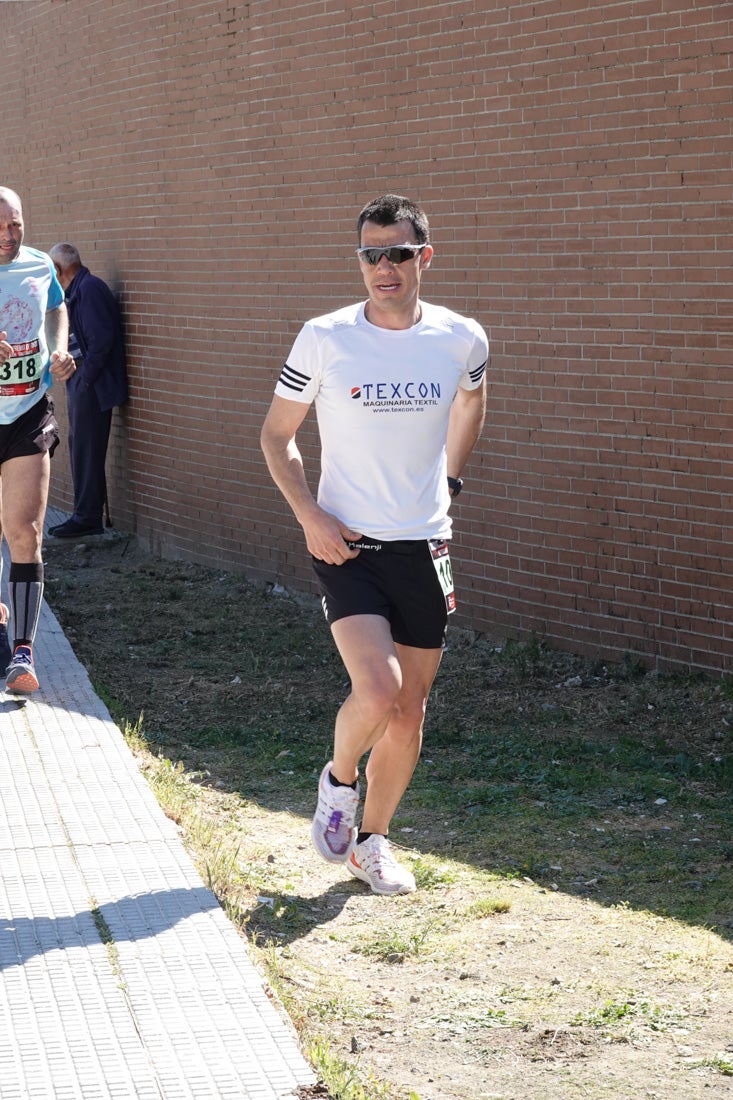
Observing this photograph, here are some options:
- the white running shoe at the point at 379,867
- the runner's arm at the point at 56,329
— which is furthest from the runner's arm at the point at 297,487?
the runner's arm at the point at 56,329

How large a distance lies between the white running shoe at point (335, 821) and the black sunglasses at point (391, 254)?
1.56 m

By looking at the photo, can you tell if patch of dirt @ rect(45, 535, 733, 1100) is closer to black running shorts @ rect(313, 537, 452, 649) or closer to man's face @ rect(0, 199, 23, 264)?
black running shorts @ rect(313, 537, 452, 649)

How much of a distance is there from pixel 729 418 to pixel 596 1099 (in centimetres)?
387

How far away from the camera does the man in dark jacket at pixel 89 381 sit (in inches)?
469

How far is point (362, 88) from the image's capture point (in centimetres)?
884

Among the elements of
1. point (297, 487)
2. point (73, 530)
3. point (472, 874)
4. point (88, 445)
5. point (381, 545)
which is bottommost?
point (73, 530)

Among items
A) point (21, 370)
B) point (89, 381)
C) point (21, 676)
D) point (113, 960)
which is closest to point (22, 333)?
point (21, 370)

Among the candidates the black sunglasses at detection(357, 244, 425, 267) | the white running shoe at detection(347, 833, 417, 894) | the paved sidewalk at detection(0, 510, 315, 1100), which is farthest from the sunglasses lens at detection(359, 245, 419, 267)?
the paved sidewalk at detection(0, 510, 315, 1100)

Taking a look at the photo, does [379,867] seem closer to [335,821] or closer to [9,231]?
[335,821]

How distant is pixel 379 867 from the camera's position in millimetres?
5047

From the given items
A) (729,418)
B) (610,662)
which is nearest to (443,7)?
(729,418)

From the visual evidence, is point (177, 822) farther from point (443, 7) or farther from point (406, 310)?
point (443, 7)

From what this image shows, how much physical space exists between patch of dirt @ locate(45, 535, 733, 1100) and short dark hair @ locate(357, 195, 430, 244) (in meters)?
2.11

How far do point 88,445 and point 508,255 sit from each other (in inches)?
215
